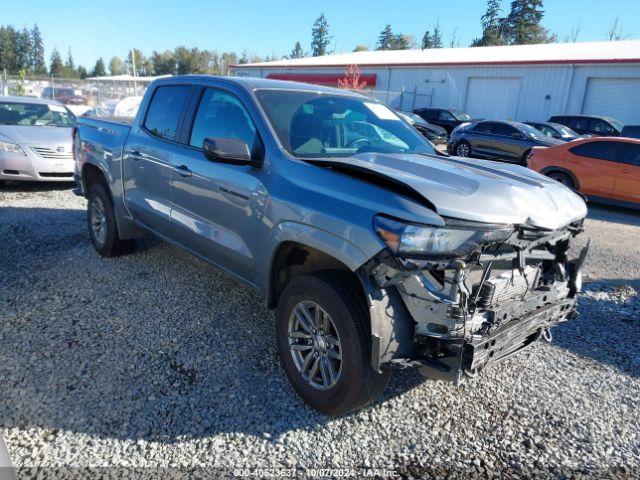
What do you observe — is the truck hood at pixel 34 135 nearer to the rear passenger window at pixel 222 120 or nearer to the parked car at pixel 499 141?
the rear passenger window at pixel 222 120

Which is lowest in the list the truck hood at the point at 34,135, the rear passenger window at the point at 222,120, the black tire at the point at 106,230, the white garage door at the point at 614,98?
the black tire at the point at 106,230

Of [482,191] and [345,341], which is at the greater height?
[482,191]

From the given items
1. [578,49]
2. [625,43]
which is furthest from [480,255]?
[625,43]

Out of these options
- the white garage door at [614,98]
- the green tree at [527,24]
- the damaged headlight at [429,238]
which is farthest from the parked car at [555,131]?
the green tree at [527,24]

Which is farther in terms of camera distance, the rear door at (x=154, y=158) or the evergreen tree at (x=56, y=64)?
the evergreen tree at (x=56, y=64)

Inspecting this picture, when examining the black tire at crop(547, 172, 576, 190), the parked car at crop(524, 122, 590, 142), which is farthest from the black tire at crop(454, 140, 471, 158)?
the black tire at crop(547, 172, 576, 190)

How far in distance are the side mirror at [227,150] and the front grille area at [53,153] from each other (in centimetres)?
692

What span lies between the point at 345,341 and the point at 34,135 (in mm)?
8487

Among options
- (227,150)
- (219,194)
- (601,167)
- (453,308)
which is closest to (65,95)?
(601,167)

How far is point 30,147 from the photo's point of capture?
8.70 meters

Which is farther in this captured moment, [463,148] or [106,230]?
[463,148]

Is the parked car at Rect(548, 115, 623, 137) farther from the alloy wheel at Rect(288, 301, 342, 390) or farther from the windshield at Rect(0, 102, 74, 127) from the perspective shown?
the alloy wheel at Rect(288, 301, 342, 390)

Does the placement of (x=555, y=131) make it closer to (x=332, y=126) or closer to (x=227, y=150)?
(x=332, y=126)

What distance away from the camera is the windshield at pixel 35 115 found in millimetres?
9664
